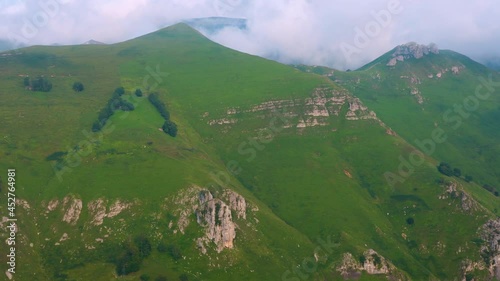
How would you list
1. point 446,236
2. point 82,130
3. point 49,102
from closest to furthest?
point 446,236, point 82,130, point 49,102

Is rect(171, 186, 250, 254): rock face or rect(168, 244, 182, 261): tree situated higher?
rect(171, 186, 250, 254): rock face

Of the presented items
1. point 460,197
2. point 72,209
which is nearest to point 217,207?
point 72,209

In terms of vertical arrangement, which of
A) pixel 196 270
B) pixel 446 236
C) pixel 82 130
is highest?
pixel 82 130

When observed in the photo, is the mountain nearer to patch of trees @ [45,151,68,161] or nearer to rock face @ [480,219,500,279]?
rock face @ [480,219,500,279]

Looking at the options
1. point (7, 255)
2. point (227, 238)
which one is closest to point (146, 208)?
point (227, 238)

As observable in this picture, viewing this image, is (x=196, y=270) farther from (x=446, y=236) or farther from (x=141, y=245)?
(x=446, y=236)

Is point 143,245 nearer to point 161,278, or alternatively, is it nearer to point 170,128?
point 161,278

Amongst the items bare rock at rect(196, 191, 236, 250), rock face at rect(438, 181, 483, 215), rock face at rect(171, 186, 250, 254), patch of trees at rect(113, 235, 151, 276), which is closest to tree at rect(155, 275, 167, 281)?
patch of trees at rect(113, 235, 151, 276)
